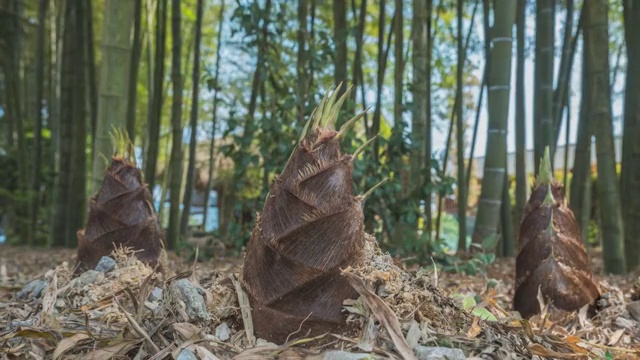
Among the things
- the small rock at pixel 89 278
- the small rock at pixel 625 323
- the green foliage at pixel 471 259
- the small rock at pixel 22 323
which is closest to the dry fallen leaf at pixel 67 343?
the small rock at pixel 22 323

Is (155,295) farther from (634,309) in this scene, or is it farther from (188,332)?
(634,309)

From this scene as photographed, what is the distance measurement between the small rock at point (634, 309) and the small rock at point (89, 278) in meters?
1.74

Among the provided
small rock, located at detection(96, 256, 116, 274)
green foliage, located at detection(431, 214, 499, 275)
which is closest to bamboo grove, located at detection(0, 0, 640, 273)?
green foliage, located at detection(431, 214, 499, 275)

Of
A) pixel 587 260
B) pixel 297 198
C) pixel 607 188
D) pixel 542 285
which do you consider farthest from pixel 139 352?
pixel 607 188

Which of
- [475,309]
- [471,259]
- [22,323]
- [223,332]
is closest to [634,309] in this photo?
[475,309]

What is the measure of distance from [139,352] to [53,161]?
7.33 metres

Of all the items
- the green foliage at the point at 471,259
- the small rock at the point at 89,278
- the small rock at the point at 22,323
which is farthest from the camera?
the green foliage at the point at 471,259

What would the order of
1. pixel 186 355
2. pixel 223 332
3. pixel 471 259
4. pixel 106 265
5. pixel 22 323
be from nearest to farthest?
1. pixel 186 355
2. pixel 223 332
3. pixel 22 323
4. pixel 106 265
5. pixel 471 259

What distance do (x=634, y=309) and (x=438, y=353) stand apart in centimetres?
126

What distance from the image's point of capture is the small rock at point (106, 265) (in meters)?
1.79

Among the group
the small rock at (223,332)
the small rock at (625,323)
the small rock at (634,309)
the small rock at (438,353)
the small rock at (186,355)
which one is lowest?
the small rock at (625,323)

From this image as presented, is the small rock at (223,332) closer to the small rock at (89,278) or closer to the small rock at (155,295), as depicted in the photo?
the small rock at (155,295)

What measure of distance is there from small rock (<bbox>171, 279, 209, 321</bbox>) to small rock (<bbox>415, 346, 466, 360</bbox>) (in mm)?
462

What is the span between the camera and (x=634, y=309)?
1982 millimetres
